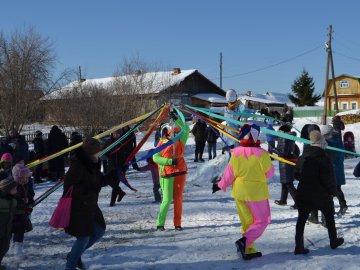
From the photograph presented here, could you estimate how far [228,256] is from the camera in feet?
16.5

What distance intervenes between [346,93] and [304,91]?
524 cm

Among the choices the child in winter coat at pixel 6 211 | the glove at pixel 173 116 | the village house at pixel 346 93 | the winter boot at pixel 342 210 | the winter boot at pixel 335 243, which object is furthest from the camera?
the village house at pixel 346 93

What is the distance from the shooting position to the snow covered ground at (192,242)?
15.8 ft

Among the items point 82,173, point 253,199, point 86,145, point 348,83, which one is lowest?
point 253,199

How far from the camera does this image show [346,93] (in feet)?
181

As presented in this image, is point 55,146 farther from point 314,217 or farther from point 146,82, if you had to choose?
point 146,82

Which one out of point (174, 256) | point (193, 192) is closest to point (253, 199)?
point (174, 256)

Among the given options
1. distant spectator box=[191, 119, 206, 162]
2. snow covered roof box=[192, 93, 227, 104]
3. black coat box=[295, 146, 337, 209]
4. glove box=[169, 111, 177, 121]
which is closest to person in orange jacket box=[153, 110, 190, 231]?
glove box=[169, 111, 177, 121]

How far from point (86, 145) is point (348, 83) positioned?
183ft

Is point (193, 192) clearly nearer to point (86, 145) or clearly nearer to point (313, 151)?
point (313, 151)

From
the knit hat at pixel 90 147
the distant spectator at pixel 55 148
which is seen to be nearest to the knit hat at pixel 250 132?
the knit hat at pixel 90 147

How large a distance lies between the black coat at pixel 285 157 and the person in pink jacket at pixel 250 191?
105 inches

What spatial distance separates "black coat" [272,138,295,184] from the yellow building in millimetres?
48919

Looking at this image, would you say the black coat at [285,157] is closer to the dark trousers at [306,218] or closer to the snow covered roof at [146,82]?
the dark trousers at [306,218]
